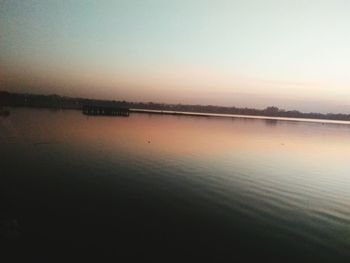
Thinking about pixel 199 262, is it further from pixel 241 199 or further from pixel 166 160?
pixel 166 160

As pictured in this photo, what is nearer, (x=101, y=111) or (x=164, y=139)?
(x=164, y=139)

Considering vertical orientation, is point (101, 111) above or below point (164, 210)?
below

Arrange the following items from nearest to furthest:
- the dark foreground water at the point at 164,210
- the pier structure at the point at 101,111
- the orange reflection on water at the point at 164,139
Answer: the dark foreground water at the point at 164,210 → the orange reflection on water at the point at 164,139 → the pier structure at the point at 101,111

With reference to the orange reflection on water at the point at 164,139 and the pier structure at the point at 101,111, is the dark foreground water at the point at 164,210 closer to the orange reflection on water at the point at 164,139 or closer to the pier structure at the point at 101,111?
the orange reflection on water at the point at 164,139

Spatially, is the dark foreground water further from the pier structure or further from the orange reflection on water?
the pier structure

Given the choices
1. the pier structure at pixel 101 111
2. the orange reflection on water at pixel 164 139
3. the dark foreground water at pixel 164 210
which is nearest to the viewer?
the dark foreground water at pixel 164 210

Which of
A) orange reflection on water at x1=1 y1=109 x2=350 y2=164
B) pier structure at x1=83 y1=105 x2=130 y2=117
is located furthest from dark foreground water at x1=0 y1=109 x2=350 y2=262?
pier structure at x1=83 y1=105 x2=130 y2=117

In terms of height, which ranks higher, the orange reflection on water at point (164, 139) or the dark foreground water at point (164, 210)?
the dark foreground water at point (164, 210)

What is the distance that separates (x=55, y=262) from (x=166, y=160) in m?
23.6

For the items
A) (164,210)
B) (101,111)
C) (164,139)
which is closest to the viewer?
(164,210)

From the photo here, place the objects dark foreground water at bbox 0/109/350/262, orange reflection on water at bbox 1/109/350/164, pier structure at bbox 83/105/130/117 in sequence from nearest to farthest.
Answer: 1. dark foreground water at bbox 0/109/350/262
2. orange reflection on water at bbox 1/109/350/164
3. pier structure at bbox 83/105/130/117

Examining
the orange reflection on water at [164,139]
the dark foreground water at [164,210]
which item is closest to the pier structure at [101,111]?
the orange reflection on water at [164,139]

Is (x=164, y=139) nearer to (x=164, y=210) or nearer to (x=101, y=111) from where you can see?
(x=164, y=210)

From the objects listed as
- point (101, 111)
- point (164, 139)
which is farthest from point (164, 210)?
point (101, 111)
